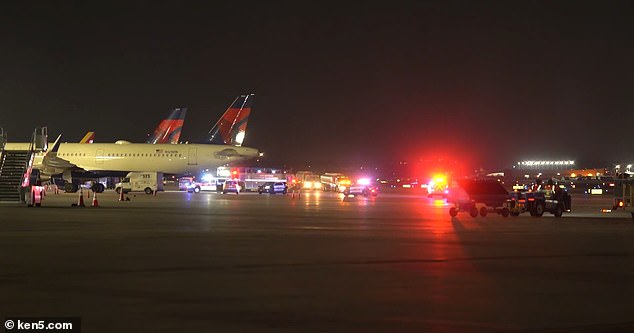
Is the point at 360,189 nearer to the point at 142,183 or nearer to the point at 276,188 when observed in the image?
the point at 276,188

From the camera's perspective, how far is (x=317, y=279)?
14.4 metres

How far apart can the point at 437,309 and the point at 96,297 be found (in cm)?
512

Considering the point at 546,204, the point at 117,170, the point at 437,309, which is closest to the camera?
the point at 437,309

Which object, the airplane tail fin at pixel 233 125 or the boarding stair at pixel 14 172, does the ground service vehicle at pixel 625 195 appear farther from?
the airplane tail fin at pixel 233 125

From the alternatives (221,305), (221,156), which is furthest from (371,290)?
(221,156)

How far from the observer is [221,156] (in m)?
85.3

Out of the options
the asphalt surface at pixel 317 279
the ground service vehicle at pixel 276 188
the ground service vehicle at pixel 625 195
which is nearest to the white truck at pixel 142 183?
the ground service vehicle at pixel 276 188

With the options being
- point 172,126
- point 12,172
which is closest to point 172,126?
point 172,126

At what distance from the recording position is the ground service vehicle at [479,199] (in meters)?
37.1

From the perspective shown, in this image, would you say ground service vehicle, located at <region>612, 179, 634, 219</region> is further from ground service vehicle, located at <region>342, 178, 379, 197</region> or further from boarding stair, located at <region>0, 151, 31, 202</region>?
ground service vehicle, located at <region>342, 178, 379, 197</region>

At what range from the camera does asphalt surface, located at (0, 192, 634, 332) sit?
10578 mm

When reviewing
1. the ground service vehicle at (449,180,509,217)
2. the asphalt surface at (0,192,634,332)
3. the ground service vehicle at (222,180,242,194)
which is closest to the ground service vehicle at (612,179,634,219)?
the ground service vehicle at (449,180,509,217)

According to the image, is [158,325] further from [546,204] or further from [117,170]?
[117,170]

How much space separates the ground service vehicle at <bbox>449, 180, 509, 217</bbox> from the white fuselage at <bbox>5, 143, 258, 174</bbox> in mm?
49910
